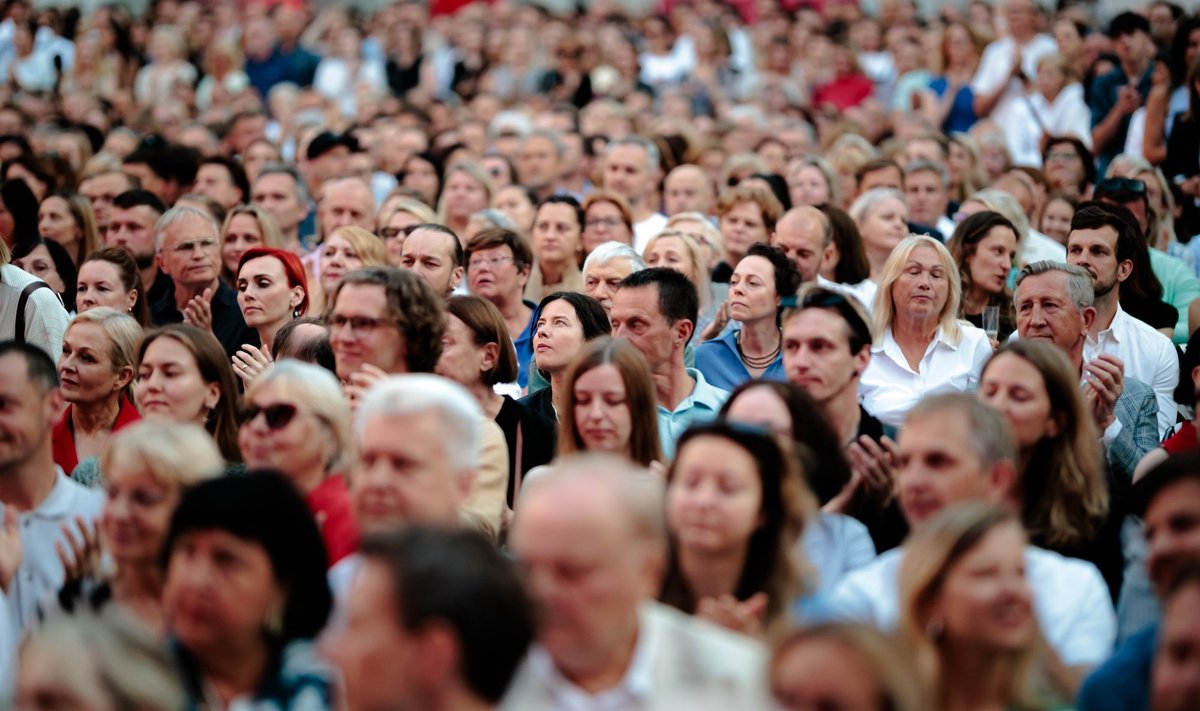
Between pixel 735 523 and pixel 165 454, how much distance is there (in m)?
1.58

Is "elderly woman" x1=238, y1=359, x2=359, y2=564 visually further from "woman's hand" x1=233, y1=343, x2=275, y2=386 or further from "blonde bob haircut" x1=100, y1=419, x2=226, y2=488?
"woman's hand" x1=233, y1=343, x2=275, y2=386

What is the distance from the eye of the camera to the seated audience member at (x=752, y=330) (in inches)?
306

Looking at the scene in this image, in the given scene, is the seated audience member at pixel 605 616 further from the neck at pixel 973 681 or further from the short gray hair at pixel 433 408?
the short gray hair at pixel 433 408

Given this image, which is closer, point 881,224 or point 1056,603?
point 1056,603

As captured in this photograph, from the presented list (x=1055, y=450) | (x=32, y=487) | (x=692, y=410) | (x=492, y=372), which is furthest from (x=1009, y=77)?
(x=32, y=487)

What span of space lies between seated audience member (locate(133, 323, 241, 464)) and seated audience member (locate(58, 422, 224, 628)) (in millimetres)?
1224

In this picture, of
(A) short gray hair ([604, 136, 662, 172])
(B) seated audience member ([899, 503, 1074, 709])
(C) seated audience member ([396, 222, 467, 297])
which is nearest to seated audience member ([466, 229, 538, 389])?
(C) seated audience member ([396, 222, 467, 297])

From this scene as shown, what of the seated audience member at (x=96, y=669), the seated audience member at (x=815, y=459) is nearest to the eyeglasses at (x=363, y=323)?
the seated audience member at (x=815, y=459)

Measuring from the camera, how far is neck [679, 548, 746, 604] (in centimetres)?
432

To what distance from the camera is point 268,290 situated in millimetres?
8227

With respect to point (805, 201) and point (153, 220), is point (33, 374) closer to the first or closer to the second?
point (153, 220)

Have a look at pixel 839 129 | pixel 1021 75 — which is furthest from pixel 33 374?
pixel 1021 75

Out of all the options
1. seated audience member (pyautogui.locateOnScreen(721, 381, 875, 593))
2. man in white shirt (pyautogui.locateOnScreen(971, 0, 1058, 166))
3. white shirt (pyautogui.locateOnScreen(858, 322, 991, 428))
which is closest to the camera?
seated audience member (pyautogui.locateOnScreen(721, 381, 875, 593))

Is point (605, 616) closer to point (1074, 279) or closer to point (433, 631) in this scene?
point (433, 631)
